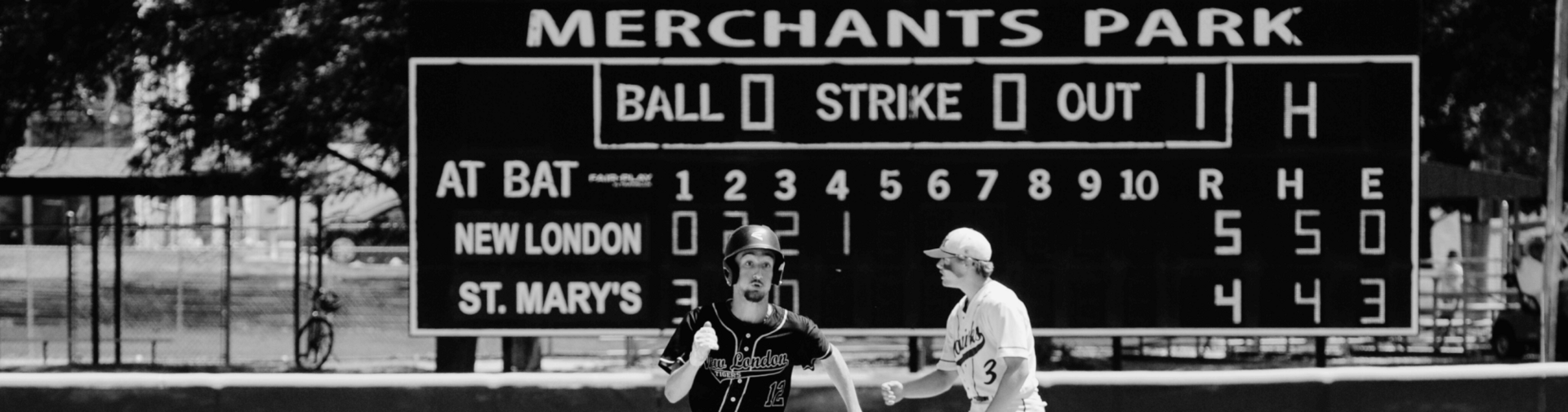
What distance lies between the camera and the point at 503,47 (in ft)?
29.4

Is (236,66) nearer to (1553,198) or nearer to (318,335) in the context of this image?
(318,335)

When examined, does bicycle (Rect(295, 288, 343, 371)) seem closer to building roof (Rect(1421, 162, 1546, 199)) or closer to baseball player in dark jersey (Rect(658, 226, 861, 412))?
building roof (Rect(1421, 162, 1546, 199))

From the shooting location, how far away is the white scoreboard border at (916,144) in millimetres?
8938

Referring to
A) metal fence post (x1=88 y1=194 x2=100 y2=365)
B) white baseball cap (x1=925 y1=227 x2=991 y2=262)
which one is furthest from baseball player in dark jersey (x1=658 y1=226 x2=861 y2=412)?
metal fence post (x1=88 y1=194 x2=100 y2=365)

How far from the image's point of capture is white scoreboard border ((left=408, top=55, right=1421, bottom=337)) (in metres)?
8.94

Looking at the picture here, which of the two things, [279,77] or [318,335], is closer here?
[279,77]

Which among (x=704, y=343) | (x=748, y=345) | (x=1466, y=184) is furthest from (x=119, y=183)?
(x=1466, y=184)

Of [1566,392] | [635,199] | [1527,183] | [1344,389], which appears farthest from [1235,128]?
[1527,183]

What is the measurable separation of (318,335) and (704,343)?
12.1 m

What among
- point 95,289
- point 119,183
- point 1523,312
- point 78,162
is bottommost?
point 1523,312

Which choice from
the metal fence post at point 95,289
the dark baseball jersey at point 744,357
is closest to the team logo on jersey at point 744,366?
the dark baseball jersey at point 744,357

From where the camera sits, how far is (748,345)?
16.7 ft

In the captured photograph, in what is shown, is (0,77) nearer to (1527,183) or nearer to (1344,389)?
(1344,389)

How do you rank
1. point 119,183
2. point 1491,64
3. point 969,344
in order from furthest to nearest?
point 119,183 < point 1491,64 < point 969,344
